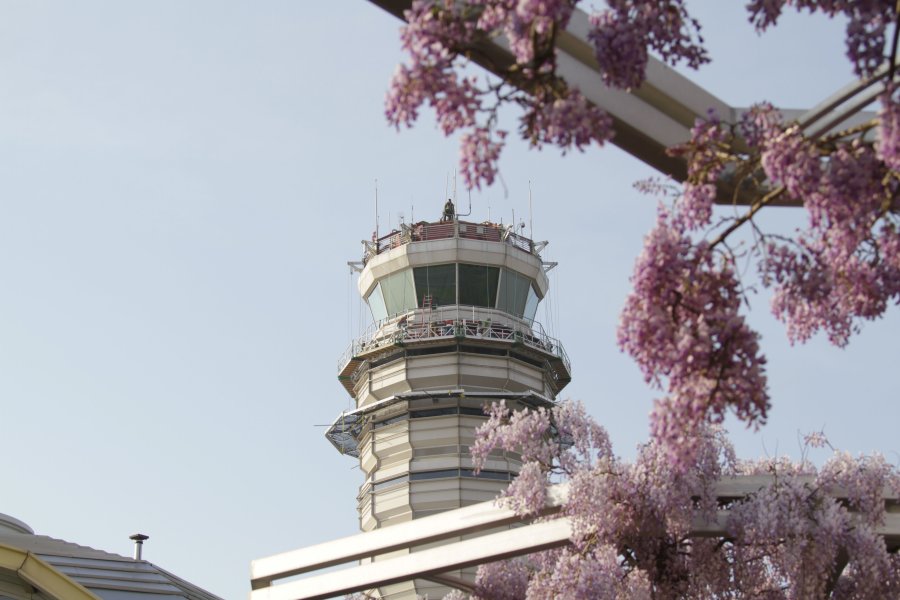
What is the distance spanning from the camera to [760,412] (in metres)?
7.59

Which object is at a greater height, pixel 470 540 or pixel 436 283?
pixel 436 283

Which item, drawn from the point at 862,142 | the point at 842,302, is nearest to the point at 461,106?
the point at 862,142

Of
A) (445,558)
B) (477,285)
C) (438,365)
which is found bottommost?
(445,558)

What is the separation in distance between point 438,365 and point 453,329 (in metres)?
1.28

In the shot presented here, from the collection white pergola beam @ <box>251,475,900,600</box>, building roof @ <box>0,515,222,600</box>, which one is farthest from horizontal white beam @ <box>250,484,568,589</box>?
building roof @ <box>0,515,222,600</box>

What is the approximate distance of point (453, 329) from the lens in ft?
159

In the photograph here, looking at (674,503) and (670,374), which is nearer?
(670,374)

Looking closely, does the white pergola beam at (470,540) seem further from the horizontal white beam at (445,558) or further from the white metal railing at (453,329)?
the white metal railing at (453,329)

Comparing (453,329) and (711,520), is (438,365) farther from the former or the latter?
(711,520)

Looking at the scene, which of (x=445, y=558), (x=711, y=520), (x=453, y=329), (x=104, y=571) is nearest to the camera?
(x=711, y=520)

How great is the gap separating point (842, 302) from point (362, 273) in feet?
146

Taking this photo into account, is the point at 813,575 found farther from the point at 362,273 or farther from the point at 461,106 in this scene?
the point at 362,273

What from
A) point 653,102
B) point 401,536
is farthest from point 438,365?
point 653,102

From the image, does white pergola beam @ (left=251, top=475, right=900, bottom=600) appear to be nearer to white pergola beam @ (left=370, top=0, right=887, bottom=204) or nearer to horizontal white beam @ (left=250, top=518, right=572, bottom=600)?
horizontal white beam @ (left=250, top=518, right=572, bottom=600)
